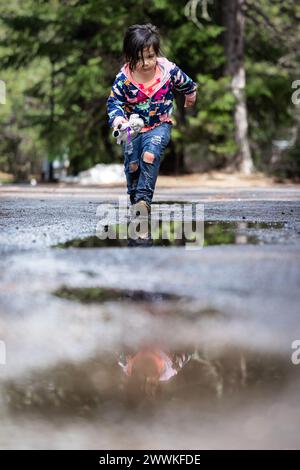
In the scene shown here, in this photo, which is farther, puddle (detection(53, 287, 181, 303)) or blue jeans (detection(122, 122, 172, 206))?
blue jeans (detection(122, 122, 172, 206))

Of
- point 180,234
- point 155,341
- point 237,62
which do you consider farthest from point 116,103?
point 237,62

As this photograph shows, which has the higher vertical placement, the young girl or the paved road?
the young girl

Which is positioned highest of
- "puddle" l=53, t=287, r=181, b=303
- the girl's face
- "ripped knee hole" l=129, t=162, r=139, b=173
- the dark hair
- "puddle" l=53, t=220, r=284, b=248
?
the dark hair

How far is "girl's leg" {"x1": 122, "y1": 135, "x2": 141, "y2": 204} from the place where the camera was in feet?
23.2

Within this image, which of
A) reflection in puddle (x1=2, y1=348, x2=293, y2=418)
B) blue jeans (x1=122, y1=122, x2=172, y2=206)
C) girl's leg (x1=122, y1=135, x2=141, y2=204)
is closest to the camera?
reflection in puddle (x1=2, y1=348, x2=293, y2=418)

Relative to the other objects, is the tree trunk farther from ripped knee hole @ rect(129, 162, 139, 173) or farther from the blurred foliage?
ripped knee hole @ rect(129, 162, 139, 173)

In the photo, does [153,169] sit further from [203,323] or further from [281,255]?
[203,323]

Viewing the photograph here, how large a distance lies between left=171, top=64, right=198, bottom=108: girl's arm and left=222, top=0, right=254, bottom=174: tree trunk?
12.2m

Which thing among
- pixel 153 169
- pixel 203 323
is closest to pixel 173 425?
pixel 203 323

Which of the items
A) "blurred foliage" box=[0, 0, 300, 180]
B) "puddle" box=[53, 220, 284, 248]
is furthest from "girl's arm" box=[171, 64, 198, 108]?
"blurred foliage" box=[0, 0, 300, 180]

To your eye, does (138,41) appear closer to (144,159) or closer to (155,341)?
(144,159)

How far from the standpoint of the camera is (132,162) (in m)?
7.16

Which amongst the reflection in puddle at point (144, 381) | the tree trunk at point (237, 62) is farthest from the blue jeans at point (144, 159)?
the tree trunk at point (237, 62)

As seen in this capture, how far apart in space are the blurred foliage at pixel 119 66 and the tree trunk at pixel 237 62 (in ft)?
0.68
